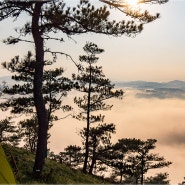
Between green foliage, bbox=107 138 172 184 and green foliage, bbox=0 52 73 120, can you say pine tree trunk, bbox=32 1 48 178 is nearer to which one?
green foliage, bbox=0 52 73 120

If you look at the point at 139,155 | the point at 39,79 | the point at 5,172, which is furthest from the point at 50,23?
the point at 139,155

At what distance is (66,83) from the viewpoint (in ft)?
66.3

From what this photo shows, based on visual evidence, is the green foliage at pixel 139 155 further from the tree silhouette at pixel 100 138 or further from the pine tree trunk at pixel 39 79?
the pine tree trunk at pixel 39 79

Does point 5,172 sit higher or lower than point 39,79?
lower

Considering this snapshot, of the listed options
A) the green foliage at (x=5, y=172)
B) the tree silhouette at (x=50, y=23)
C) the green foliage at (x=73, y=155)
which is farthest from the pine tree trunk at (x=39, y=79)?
the green foliage at (x=73, y=155)

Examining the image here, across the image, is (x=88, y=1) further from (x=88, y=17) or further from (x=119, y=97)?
(x=119, y=97)

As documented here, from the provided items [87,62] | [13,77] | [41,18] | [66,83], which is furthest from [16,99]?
[41,18]

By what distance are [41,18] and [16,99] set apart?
9.15 meters

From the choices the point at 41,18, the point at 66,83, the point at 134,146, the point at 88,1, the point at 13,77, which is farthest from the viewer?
the point at 134,146

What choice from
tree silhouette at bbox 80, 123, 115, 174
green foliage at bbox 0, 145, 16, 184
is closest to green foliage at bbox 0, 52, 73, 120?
tree silhouette at bbox 80, 123, 115, 174

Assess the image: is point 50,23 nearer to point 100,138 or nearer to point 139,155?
point 100,138

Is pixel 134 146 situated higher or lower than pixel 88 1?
lower

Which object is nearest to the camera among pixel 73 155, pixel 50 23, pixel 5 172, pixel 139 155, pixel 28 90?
pixel 5 172

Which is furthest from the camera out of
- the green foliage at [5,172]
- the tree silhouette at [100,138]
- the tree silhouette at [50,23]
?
the tree silhouette at [100,138]
